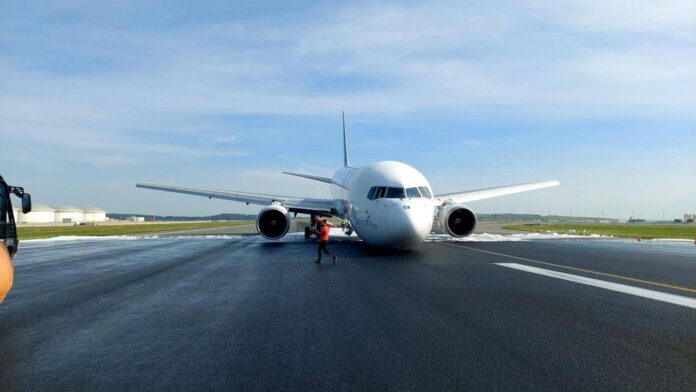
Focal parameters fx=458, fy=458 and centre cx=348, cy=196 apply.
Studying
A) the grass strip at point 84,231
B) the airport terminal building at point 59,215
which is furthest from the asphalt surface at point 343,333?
the airport terminal building at point 59,215

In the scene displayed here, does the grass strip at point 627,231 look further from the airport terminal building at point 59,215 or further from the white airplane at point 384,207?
the airport terminal building at point 59,215

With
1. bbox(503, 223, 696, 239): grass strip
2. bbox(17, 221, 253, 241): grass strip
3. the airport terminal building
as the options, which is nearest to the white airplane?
bbox(17, 221, 253, 241): grass strip

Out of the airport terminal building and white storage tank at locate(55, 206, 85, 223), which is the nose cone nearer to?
the airport terminal building

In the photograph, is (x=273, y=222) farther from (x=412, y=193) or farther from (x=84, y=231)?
(x=84, y=231)

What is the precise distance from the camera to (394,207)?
1816 cm

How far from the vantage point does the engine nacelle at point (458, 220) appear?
25.5 m

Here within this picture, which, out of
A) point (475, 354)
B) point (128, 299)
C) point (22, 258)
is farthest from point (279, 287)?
point (22, 258)

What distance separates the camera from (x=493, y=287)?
1084 cm

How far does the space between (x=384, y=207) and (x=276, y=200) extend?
13681 mm

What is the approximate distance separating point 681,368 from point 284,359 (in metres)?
4.38

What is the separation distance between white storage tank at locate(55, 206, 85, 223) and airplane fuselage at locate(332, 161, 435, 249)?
410 feet

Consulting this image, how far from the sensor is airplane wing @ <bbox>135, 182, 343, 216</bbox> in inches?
1184

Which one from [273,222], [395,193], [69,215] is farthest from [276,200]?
[69,215]

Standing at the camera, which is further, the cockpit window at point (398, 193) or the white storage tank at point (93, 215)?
the white storage tank at point (93, 215)
